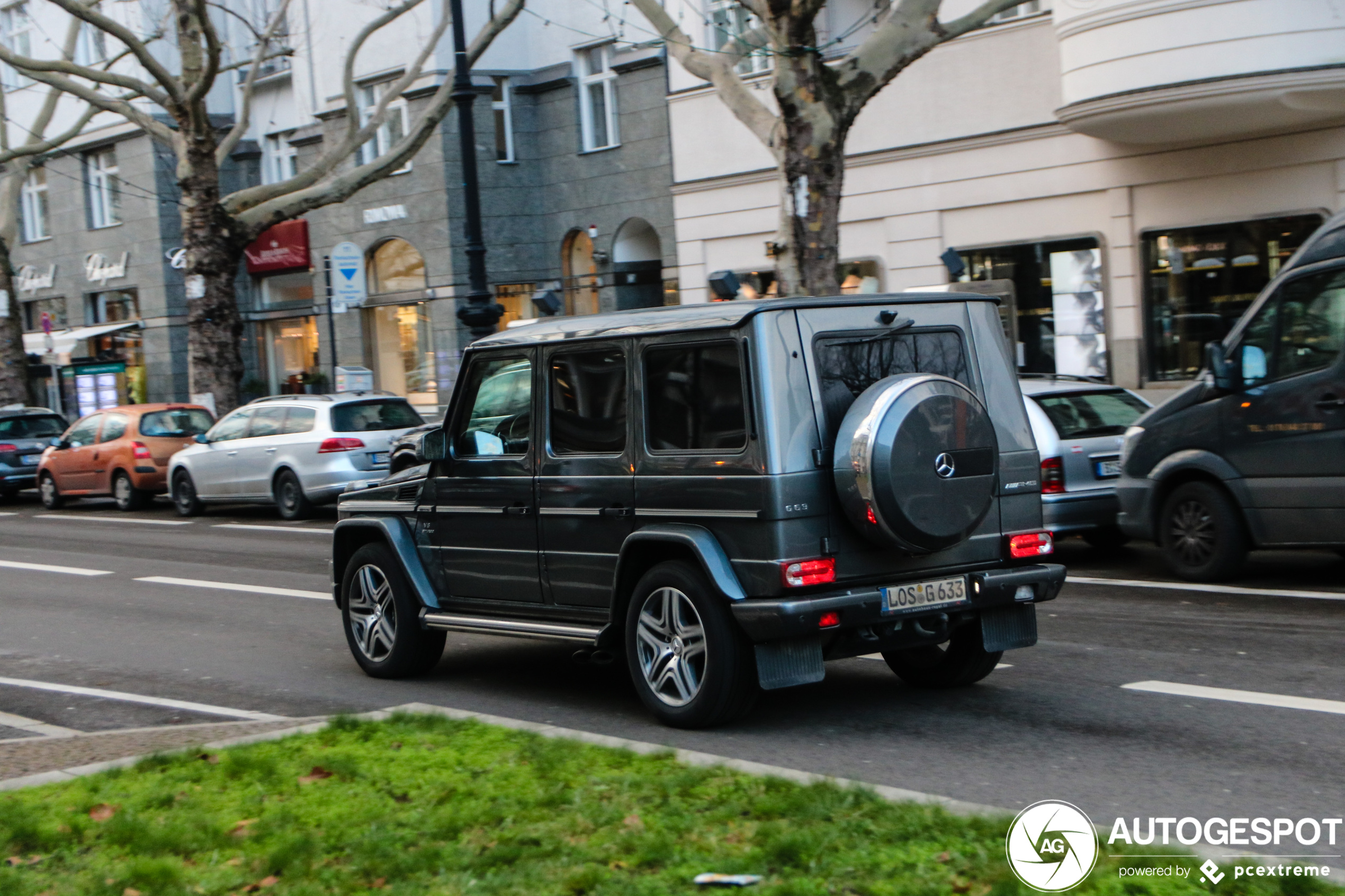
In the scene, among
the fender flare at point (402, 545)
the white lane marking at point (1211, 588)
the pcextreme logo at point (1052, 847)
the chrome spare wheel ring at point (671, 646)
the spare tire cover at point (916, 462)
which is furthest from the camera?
the white lane marking at point (1211, 588)

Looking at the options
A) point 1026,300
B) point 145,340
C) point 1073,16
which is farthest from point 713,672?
point 145,340

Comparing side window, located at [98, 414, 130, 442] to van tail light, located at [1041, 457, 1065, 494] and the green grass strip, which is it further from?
the green grass strip

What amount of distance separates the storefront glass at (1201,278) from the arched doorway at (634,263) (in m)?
11.4

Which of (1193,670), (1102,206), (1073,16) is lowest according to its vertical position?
(1193,670)

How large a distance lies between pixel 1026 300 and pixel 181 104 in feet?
43.7

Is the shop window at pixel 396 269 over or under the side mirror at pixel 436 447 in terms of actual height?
over

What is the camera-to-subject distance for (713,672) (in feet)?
21.7

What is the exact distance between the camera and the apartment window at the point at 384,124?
3147 cm

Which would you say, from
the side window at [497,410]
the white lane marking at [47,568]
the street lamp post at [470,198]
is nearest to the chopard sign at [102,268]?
the street lamp post at [470,198]

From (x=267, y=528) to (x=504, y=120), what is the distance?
546 inches

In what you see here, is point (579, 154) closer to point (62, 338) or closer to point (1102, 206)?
point (1102, 206)

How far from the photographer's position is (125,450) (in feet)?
75.9

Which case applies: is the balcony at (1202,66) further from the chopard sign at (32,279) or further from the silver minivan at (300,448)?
the chopard sign at (32,279)

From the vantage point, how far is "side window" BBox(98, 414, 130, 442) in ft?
76.8
